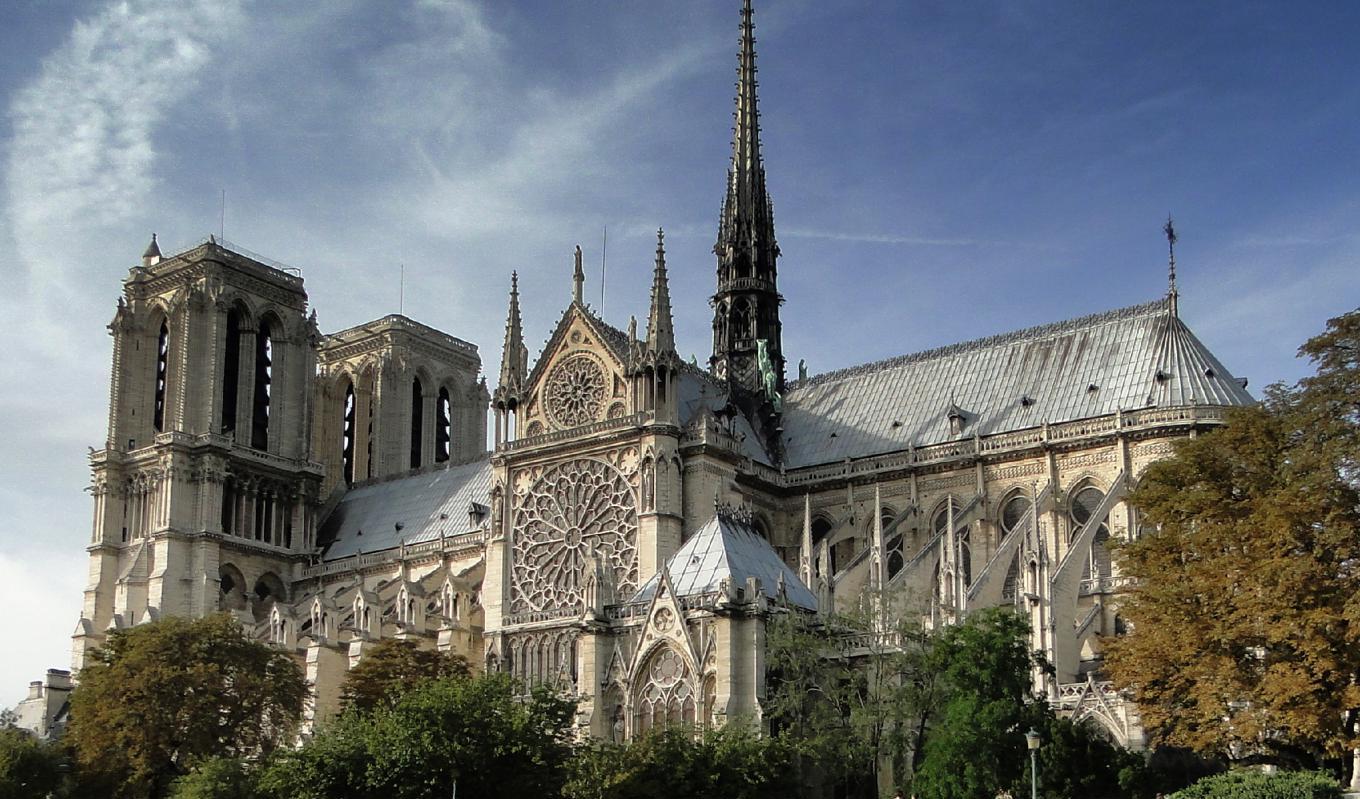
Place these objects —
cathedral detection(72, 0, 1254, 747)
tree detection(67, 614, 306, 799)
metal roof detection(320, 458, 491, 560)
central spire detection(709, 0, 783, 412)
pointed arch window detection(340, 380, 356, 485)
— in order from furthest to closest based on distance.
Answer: pointed arch window detection(340, 380, 356, 485), metal roof detection(320, 458, 491, 560), central spire detection(709, 0, 783, 412), tree detection(67, 614, 306, 799), cathedral detection(72, 0, 1254, 747)

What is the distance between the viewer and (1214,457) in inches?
1578

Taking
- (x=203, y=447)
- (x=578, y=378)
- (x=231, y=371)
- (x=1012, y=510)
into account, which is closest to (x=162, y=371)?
(x=231, y=371)

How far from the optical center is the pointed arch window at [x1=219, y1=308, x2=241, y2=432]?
78688 mm

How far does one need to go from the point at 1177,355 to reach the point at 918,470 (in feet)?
29.0

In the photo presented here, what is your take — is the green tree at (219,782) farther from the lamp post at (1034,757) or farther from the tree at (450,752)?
the lamp post at (1034,757)

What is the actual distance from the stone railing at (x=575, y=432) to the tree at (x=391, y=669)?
7462mm

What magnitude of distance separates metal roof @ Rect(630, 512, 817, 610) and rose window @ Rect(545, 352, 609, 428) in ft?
53.5

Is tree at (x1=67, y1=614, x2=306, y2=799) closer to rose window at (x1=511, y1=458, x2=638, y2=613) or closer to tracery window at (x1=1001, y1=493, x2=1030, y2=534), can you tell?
rose window at (x1=511, y1=458, x2=638, y2=613)

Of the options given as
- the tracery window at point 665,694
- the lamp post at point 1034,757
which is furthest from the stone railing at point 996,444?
the tracery window at point 665,694

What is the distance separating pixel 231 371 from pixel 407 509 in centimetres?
1023

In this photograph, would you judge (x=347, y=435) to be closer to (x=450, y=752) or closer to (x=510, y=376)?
(x=510, y=376)

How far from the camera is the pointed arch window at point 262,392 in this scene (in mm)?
80062

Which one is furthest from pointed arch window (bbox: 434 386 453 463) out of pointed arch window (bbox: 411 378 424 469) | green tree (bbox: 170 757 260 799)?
green tree (bbox: 170 757 260 799)

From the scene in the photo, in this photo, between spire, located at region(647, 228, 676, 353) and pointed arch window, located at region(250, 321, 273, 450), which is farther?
pointed arch window, located at region(250, 321, 273, 450)
